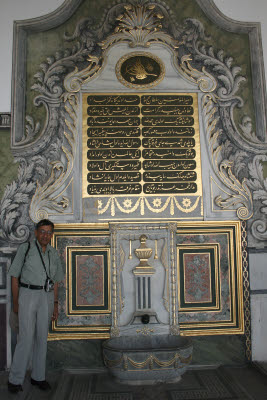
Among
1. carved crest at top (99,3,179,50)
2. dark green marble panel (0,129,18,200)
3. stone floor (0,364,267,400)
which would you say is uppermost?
carved crest at top (99,3,179,50)

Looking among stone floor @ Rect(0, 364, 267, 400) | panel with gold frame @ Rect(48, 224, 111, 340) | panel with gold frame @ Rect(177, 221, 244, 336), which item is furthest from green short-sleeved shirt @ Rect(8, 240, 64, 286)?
panel with gold frame @ Rect(177, 221, 244, 336)

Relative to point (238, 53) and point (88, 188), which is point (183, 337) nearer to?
point (88, 188)

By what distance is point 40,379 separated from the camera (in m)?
2.97

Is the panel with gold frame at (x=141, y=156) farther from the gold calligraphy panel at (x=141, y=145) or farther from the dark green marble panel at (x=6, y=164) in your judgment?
the dark green marble panel at (x=6, y=164)

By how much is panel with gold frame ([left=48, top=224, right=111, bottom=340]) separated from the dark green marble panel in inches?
27.4

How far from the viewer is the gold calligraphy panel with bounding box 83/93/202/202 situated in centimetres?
362

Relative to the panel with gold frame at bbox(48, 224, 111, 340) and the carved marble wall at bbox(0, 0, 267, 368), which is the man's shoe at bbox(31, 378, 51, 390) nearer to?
Result: the panel with gold frame at bbox(48, 224, 111, 340)

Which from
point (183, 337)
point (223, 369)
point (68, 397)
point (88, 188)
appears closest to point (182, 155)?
point (88, 188)

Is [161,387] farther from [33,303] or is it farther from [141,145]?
[141,145]

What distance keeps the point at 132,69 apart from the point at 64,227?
180 cm

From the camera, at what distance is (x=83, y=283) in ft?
11.5

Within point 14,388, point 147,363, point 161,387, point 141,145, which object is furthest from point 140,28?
point 14,388

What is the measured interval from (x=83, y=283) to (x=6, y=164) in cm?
141

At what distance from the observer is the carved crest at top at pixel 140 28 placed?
12.5 feet
